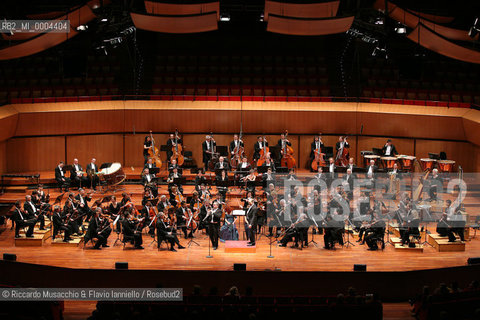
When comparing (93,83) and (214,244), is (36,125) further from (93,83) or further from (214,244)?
(214,244)

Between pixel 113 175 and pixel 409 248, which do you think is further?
pixel 113 175

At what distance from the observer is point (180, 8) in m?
15.6

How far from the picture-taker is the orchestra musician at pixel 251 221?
1141 centimetres

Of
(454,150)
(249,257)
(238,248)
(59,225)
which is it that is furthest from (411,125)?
(59,225)

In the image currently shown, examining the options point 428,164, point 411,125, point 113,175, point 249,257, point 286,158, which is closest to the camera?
point 249,257

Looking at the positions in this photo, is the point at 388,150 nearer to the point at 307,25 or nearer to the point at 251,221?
the point at 307,25

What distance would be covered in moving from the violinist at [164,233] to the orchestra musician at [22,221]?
2.56 meters

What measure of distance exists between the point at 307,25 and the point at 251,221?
20.3 ft

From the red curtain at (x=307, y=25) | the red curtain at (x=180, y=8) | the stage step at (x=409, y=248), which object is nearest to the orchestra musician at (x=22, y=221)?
the red curtain at (x=180, y=8)

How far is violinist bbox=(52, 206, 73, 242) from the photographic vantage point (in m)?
11.4

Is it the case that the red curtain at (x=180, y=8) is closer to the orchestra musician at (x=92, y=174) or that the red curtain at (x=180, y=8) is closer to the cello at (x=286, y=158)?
the cello at (x=286, y=158)

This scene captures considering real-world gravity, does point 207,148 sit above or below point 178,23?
below

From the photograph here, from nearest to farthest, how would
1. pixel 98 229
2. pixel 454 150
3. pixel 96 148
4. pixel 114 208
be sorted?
pixel 98 229
pixel 114 208
pixel 454 150
pixel 96 148

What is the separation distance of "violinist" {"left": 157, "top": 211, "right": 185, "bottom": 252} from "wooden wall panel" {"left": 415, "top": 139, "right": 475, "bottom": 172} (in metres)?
8.16
